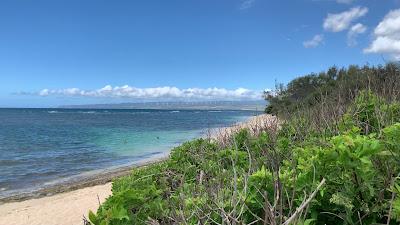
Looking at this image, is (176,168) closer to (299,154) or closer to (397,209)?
(299,154)

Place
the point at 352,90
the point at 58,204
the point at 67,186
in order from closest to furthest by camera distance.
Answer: the point at 352,90 → the point at 58,204 → the point at 67,186

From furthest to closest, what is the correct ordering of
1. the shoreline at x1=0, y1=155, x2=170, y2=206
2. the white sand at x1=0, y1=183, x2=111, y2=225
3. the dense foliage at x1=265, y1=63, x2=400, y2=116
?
1. the shoreline at x1=0, y1=155, x2=170, y2=206
2. the white sand at x1=0, y1=183, x2=111, y2=225
3. the dense foliage at x1=265, y1=63, x2=400, y2=116

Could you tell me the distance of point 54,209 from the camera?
13328 millimetres

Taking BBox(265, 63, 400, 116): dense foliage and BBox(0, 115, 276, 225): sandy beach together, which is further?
BBox(0, 115, 276, 225): sandy beach

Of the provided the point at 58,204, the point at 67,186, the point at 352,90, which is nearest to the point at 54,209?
the point at 58,204

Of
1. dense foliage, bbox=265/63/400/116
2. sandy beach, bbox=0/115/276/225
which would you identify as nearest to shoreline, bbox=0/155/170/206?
sandy beach, bbox=0/115/276/225

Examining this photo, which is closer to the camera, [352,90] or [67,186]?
[352,90]

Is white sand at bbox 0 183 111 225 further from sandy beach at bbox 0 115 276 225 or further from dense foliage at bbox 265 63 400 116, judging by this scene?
dense foliage at bbox 265 63 400 116

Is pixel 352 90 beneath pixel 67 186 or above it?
above

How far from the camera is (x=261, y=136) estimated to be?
5535 millimetres

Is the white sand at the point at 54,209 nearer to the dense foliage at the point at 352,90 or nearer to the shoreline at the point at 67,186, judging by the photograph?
the shoreline at the point at 67,186

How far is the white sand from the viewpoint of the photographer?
12.1 meters

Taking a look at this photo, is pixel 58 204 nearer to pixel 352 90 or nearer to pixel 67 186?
pixel 67 186

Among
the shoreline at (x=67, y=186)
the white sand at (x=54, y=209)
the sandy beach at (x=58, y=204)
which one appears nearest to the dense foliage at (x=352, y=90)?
the sandy beach at (x=58, y=204)
